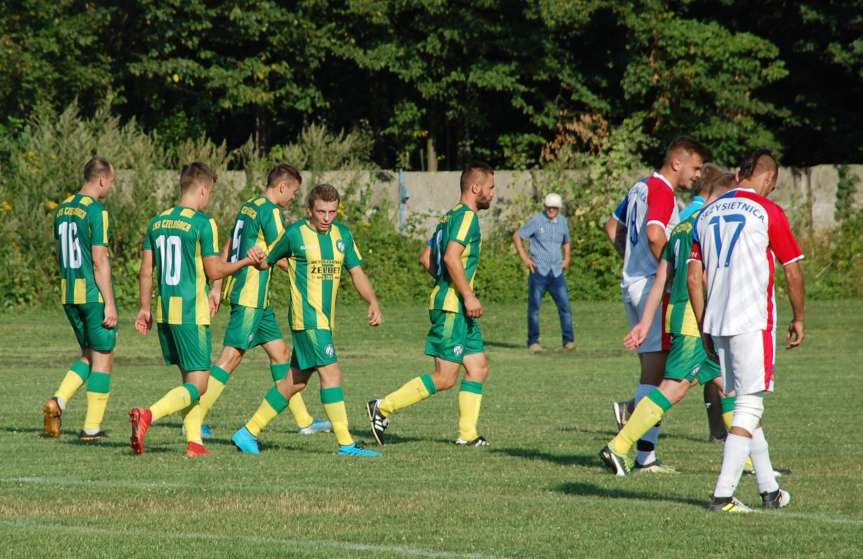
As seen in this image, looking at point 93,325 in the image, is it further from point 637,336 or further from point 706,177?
point 706,177

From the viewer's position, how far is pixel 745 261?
25.9ft

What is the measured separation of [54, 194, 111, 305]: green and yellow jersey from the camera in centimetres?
1134

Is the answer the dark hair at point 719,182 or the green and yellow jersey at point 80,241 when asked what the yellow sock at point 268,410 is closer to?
the green and yellow jersey at point 80,241

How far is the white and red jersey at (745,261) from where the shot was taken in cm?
788

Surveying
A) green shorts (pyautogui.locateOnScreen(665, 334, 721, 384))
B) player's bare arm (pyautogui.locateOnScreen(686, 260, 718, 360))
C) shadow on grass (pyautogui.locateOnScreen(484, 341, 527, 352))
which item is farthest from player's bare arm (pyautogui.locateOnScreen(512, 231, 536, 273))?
player's bare arm (pyautogui.locateOnScreen(686, 260, 718, 360))

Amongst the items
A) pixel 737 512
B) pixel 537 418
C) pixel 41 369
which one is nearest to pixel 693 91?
pixel 41 369

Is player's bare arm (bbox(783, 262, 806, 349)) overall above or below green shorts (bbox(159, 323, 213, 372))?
above

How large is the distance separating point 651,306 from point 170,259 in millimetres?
3448

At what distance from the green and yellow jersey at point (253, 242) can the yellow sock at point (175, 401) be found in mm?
1448

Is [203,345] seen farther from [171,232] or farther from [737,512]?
[737,512]

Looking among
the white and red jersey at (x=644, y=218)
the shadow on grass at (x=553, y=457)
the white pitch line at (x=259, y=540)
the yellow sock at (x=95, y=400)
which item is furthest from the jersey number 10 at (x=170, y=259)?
the white and red jersey at (x=644, y=218)

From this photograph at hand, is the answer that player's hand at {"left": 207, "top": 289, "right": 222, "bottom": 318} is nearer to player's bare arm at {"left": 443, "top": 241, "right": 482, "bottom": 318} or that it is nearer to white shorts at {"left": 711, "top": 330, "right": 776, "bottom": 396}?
player's bare arm at {"left": 443, "top": 241, "right": 482, "bottom": 318}

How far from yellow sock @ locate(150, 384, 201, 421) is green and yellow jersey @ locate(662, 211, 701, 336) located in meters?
3.33

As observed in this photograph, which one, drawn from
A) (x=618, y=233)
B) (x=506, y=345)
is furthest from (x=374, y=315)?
(x=506, y=345)
